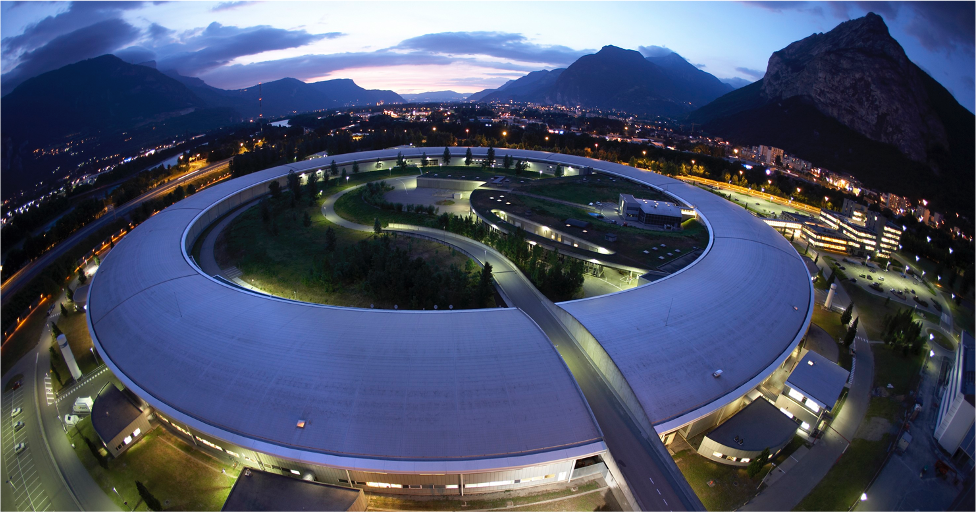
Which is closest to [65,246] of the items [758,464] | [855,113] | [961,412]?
[758,464]

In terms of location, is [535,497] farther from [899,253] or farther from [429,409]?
[899,253]

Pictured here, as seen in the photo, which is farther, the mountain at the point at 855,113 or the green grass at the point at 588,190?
the mountain at the point at 855,113

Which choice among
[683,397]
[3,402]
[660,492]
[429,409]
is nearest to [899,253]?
[683,397]

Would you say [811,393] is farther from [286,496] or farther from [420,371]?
[286,496]

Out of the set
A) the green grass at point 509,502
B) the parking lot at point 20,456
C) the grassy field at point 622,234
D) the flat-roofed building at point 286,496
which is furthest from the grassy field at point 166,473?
the grassy field at point 622,234

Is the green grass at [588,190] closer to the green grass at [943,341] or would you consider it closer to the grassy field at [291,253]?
the grassy field at [291,253]

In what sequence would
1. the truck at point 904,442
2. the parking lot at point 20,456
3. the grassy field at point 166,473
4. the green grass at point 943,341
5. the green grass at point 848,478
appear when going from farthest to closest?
the green grass at point 943,341, the truck at point 904,442, the parking lot at point 20,456, the green grass at point 848,478, the grassy field at point 166,473
